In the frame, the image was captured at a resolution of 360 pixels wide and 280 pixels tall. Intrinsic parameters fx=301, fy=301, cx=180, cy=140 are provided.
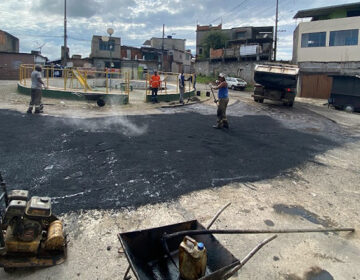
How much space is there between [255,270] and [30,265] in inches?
90.8

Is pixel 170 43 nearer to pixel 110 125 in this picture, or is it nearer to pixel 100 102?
pixel 100 102

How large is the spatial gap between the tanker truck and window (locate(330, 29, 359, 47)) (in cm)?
1532

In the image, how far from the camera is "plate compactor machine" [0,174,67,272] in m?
2.87

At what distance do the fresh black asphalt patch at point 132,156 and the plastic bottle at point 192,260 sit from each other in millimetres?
2133

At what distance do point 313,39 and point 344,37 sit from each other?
2.90m

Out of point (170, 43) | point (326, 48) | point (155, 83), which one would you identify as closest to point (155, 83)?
point (155, 83)

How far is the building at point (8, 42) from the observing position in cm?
3784

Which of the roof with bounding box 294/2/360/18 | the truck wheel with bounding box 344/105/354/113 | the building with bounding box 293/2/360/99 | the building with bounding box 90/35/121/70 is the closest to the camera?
the truck wheel with bounding box 344/105/354/113

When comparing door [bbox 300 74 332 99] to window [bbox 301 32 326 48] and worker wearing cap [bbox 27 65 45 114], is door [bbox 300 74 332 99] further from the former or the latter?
worker wearing cap [bbox 27 65 45 114]

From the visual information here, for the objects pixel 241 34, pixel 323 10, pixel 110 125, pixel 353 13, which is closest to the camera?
pixel 110 125

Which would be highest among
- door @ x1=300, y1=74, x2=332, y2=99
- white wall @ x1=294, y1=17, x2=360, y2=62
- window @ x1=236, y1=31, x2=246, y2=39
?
window @ x1=236, y1=31, x2=246, y2=39

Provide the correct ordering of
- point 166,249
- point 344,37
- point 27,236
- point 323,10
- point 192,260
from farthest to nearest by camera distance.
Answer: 1. point 323,10
2. point 344,37
3. point 27,236
4. point 166,249
5. point 192,260

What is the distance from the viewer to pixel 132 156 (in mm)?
6434

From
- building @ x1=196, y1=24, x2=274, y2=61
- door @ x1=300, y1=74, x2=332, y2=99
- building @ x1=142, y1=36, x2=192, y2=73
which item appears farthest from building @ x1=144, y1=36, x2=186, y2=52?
door @ x1=300, y1=74, x2=332, y2=99
